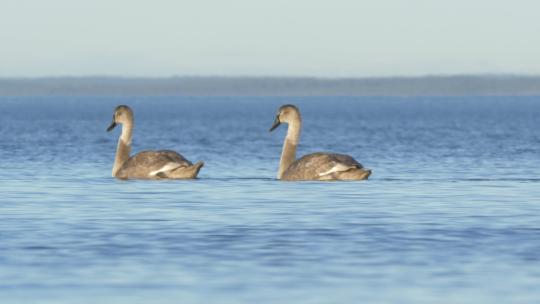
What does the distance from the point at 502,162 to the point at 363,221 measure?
22017 millimetres

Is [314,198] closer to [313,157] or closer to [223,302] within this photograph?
[313,157]

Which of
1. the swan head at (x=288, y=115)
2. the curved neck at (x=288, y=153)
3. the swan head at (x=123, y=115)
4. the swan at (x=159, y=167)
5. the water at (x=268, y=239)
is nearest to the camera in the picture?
the water at (x=268, y=239)

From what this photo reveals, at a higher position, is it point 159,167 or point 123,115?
point 123,115

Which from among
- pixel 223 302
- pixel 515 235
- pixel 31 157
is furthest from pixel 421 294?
pixel 31 157

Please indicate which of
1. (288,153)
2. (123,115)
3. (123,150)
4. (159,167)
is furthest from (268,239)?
(123,115)

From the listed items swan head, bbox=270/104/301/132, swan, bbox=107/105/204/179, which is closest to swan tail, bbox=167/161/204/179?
swan, bbox=107/105/204/179

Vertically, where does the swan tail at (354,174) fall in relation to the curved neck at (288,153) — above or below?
below

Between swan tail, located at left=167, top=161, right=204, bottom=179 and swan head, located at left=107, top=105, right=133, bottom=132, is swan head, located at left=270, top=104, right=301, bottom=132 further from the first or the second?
swan head, located at left=107, top=105, right=133, bottom=132

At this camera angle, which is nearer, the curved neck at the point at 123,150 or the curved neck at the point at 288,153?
the curved neck at the point at 288,153

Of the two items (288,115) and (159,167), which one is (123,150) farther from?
(288,115)

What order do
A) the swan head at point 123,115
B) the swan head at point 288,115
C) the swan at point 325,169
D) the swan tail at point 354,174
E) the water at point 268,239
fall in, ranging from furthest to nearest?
the swan head at point 123,115, the swan head at point 288,115, the swan tail at point 354,174, the swan at point 325,169, the water at point 268,239

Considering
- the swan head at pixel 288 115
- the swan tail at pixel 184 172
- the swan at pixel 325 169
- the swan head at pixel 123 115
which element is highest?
the swan head at pixel 288 115

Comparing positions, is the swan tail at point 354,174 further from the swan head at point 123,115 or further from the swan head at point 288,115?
the swan head at point 123,115

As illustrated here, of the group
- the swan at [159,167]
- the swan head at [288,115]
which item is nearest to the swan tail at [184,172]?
the swan at [159,167]
